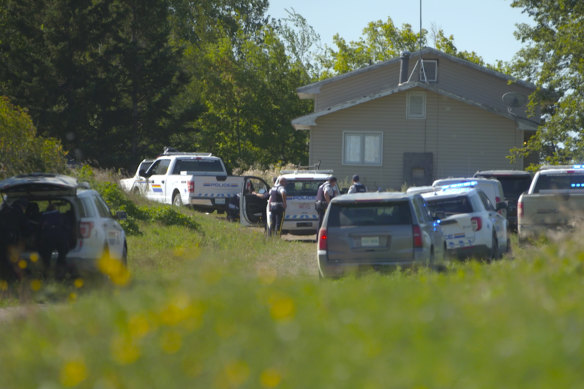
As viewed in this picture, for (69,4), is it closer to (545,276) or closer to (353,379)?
(545,276)

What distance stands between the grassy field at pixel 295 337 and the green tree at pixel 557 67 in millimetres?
24501

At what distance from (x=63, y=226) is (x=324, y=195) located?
10.5 m

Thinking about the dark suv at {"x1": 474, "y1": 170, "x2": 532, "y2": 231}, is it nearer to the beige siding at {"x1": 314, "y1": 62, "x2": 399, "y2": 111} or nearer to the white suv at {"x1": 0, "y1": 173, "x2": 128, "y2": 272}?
the white suv at {"x1": 0, "y1": 173, "x2": 128, "y2": 272}

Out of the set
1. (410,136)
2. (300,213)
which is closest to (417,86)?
(410,136)

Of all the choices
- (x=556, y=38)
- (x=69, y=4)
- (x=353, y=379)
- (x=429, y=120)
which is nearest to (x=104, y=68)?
(x=69, y=4)

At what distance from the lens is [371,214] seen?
44.3 ft

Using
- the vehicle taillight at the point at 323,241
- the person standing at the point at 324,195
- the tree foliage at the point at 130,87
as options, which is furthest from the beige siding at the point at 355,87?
the vehicle taillight at the point at 323,241

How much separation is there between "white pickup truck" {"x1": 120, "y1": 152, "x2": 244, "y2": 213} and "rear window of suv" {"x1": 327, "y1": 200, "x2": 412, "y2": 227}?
15964mm

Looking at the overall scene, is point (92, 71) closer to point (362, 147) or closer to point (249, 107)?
point (249, 107)

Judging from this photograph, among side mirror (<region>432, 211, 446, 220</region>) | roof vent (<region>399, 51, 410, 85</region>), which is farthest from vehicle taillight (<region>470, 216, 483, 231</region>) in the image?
roof vent (<region>399, 51, 410, 85</region>)

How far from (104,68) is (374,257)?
116 ft

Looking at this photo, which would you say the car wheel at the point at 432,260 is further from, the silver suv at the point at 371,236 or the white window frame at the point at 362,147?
the white window frame at the point at 362,147

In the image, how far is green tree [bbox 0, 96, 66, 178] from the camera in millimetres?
22094

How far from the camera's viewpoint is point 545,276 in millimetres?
8695
